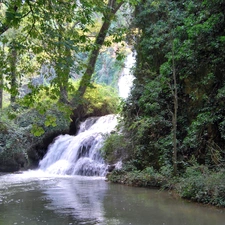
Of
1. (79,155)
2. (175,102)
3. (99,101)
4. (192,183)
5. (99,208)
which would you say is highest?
(99,101)

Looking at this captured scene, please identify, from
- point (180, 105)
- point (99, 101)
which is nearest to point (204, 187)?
point (180, 105)

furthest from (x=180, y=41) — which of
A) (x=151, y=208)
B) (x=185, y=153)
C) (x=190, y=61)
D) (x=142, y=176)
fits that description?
(x=151, y=208)

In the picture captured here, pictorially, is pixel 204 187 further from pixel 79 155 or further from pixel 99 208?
pixel 79 155

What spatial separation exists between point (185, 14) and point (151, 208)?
25.4 feet

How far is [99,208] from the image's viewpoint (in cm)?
733

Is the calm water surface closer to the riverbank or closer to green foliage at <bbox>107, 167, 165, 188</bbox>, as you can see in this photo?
the riverbank

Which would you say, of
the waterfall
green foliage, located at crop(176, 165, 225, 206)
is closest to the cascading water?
the waterfall

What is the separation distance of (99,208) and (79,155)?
27.5 feet

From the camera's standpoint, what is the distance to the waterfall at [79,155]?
47.4 ft

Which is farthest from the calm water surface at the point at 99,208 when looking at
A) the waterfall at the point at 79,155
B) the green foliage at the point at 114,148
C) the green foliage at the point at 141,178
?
the waterfall at the point at 79,155

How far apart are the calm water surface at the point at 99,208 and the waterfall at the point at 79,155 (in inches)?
163

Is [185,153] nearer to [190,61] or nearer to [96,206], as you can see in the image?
[190,61]

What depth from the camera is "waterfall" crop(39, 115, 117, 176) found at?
14461 mm

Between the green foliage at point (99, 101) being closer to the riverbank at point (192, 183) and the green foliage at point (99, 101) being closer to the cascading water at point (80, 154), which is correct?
the cascading water at point (80, 154)
